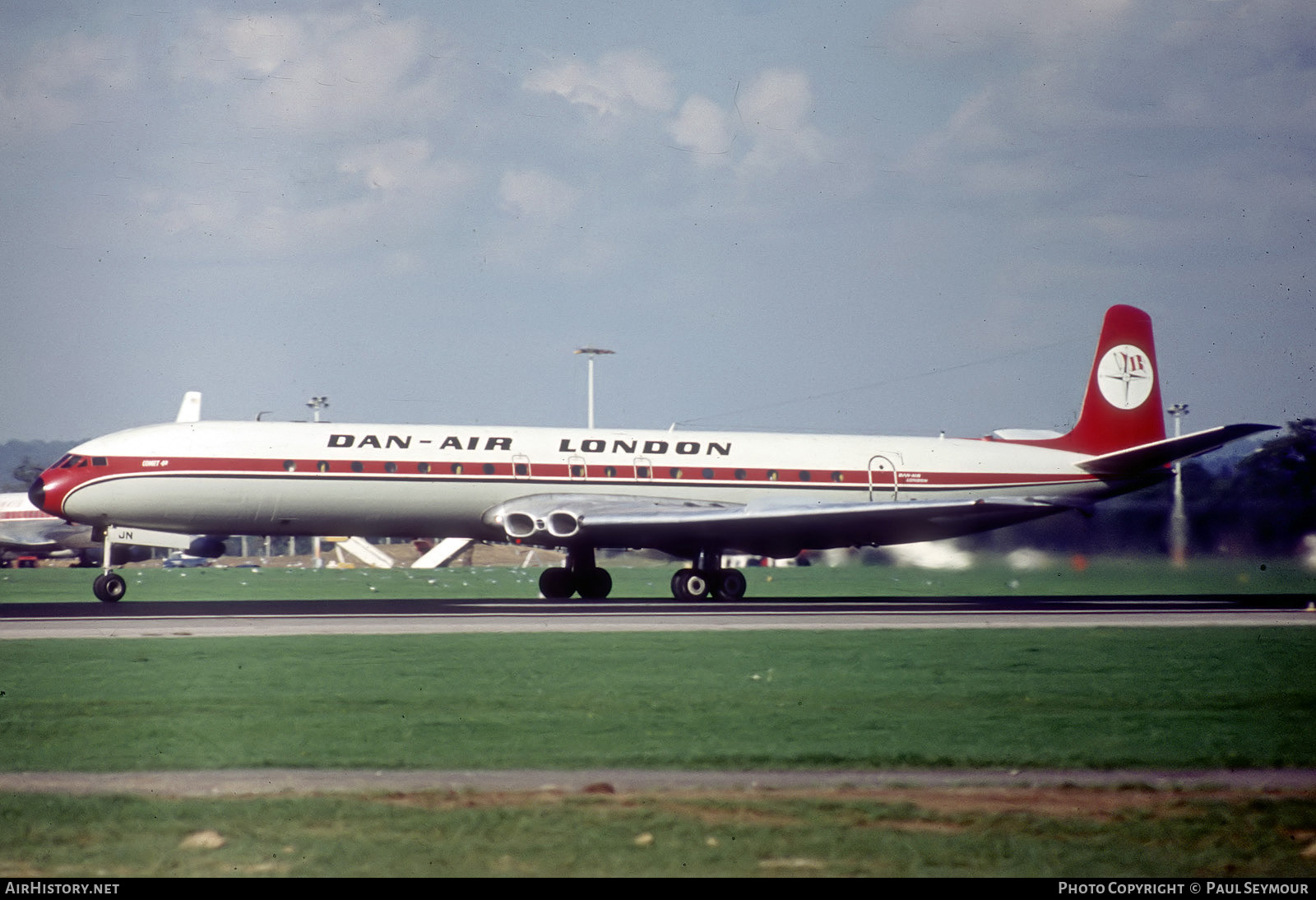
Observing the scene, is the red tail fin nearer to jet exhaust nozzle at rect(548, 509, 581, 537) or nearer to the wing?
the wing

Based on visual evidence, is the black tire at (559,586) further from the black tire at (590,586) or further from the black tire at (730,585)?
the black tire at (730,585)

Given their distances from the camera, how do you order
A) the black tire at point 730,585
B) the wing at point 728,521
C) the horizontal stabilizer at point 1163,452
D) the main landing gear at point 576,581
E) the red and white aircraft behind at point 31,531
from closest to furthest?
the horizontal stabilizer at point 1163,452, the wing at point 728,521, the black tire at point 730,585, the main landing gear at point 576,581, the red and white aircraft behind at point 31,531

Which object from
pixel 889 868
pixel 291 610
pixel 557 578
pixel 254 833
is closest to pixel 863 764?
pixel 889 868

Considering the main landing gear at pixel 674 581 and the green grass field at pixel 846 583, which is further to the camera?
the main landing gear at pixel 674 581

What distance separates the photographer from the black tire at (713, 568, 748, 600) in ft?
102

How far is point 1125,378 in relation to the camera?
1475 inches

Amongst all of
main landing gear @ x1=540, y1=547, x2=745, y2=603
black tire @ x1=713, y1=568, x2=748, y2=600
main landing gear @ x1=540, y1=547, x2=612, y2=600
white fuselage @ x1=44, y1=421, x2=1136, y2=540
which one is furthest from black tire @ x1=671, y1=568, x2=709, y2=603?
white fuselage @ x1=44, y1=421, x2=1136, y2=540

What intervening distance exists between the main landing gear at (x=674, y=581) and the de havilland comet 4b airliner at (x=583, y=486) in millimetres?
44

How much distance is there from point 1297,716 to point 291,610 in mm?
18609

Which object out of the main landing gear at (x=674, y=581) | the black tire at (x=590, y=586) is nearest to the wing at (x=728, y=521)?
the main landing gear at (x=674, y=581)

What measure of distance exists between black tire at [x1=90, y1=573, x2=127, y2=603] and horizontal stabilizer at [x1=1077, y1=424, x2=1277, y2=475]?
23259 millimetres

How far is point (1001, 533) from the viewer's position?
1304 inches

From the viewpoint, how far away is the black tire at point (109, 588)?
1078 inches

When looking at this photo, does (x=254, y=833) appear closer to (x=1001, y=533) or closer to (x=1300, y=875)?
(x=1300, y=875)
